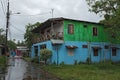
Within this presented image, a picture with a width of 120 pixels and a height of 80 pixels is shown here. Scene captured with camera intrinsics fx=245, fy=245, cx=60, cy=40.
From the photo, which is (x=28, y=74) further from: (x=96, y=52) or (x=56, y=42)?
(x=96, y=52)

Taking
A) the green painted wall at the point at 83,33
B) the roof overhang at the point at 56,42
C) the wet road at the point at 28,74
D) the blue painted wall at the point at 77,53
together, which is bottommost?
the wet road at the point at 28,74

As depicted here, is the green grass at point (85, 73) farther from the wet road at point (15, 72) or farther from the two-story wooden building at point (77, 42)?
the two-story wooden building at point (77, 42)

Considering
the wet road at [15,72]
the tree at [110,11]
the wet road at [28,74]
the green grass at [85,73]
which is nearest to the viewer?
the green grass at [85,73]

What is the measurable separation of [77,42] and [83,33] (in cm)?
169

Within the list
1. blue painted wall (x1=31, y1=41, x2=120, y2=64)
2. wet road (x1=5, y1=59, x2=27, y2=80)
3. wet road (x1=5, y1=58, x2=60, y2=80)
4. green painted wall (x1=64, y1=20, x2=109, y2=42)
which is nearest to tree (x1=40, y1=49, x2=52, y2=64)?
blue painted wall (x1=31, y1=41, x2=120, y2=64)

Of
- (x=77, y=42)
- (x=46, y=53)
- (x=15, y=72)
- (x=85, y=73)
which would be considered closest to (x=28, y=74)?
(x=15, y=72)

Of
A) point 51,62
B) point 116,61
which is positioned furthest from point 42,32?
point 116,61

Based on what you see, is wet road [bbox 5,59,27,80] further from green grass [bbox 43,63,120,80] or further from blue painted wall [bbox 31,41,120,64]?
blue painted wall [bbox 31,41,120,64]

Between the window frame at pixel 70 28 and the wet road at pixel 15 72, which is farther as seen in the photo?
the window frame at pixel 70 28

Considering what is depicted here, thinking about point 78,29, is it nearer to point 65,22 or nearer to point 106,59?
point 65,22

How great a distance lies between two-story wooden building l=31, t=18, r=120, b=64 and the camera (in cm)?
3238

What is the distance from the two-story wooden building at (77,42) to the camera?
3238 cm

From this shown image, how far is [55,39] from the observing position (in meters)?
32.4

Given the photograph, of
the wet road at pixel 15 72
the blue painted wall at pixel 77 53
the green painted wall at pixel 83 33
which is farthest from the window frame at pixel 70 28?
the wet road at pixel 15 72
